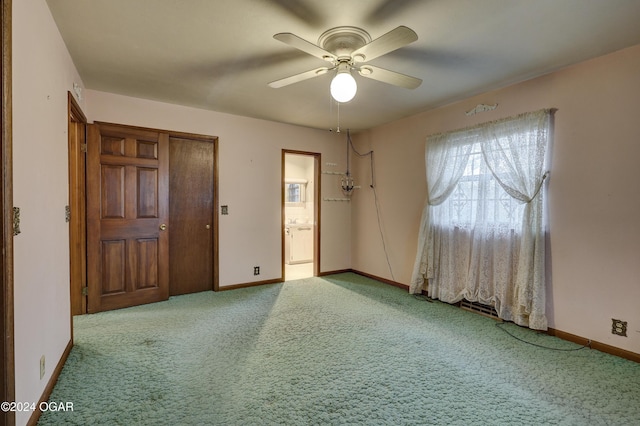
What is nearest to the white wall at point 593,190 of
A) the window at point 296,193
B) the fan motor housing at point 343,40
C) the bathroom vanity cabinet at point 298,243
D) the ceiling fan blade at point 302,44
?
the fan motor housing at point 343,40

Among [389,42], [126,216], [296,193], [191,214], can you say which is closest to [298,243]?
[296,193]

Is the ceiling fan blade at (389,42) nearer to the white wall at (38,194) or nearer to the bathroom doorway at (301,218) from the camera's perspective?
the white wall at (38,194)

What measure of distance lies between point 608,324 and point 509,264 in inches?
34.1

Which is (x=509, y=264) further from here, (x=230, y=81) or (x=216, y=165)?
(x=216, y=165)

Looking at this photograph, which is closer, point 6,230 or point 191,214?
point 6,230

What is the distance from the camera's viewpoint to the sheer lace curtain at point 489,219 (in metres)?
2.98

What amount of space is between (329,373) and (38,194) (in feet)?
7.23

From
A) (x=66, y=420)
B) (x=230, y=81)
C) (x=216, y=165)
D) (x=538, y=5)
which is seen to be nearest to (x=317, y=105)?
(x=230, y=81)

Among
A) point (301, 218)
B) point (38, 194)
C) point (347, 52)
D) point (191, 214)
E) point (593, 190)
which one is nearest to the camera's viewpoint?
point (38, 194)

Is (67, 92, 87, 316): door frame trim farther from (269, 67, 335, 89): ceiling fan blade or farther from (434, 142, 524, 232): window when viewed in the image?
(434, 142, 524, 232): window

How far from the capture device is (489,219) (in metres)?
3.42

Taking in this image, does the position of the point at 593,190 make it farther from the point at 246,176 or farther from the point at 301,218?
the point at 301,218

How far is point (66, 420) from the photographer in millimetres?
1722

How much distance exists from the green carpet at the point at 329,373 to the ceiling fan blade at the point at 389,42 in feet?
7.36
